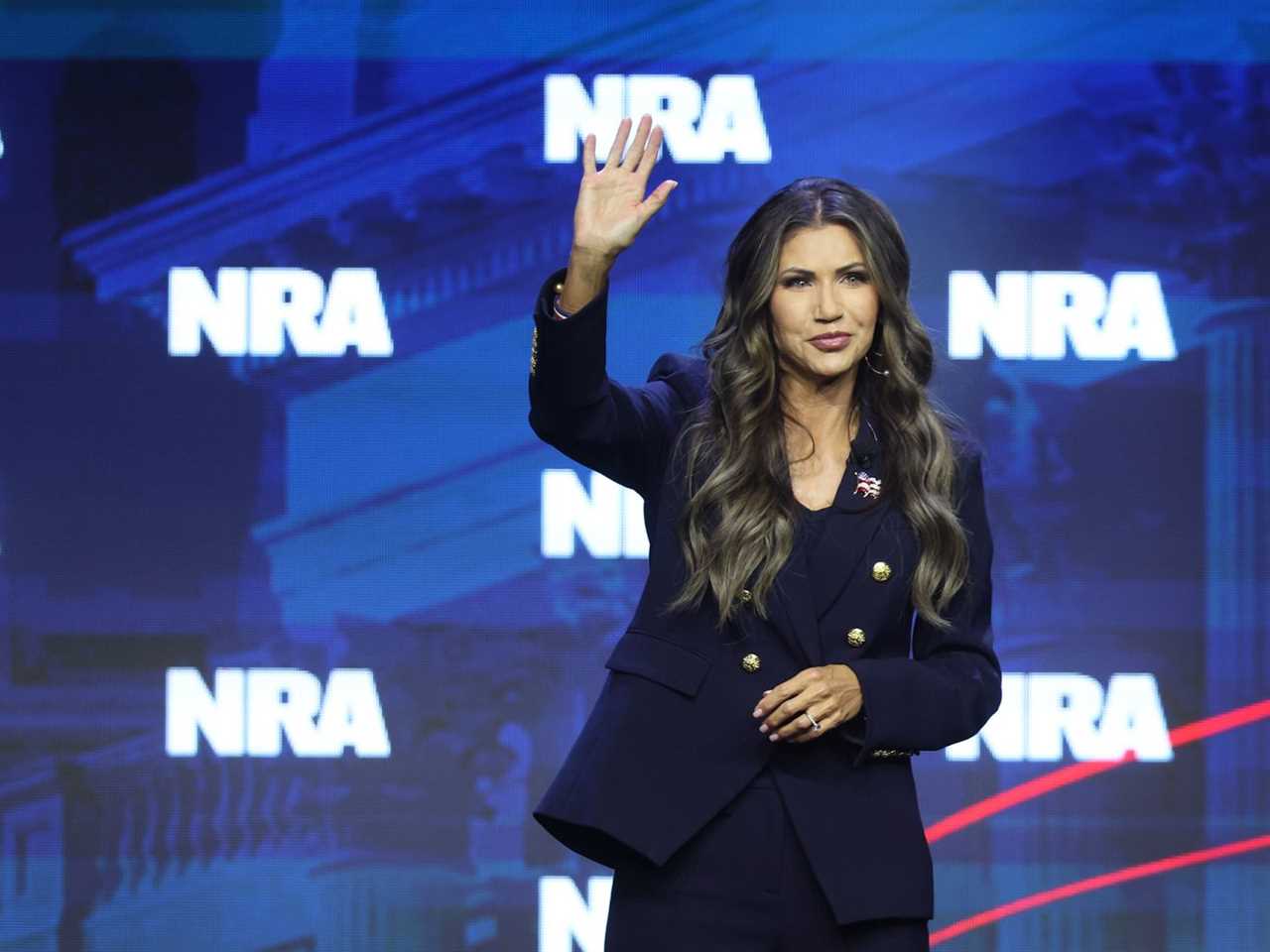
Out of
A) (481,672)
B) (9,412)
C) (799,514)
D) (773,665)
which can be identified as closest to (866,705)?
(773,665)

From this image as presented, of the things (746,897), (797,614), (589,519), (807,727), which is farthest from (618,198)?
(589,519)

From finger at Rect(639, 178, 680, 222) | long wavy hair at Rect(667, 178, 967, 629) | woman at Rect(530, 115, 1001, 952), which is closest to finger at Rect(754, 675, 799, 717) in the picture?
woman at Rect(530, 115, 1001, 952)

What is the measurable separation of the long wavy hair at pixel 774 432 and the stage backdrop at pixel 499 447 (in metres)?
1.79

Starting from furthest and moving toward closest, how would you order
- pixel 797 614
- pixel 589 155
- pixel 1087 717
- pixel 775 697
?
pixel 1087 717, pixel 589 155, pixel 797 614, pixel 775 697

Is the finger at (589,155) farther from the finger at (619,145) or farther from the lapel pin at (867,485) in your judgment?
the lapel pin at (867,485)

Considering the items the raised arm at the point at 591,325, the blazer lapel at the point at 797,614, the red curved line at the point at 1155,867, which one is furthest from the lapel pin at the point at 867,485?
the red curved line at the point at 1155,867

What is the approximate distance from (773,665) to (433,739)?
2.01 m

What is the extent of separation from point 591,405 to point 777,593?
27cm

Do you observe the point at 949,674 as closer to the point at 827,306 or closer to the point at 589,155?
the point at 827,306

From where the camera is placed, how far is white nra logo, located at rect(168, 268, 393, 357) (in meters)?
3.61

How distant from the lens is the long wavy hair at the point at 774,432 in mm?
1696

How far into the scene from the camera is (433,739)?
359 cm

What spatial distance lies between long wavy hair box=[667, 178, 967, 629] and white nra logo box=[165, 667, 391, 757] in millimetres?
1988

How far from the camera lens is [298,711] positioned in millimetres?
3586
